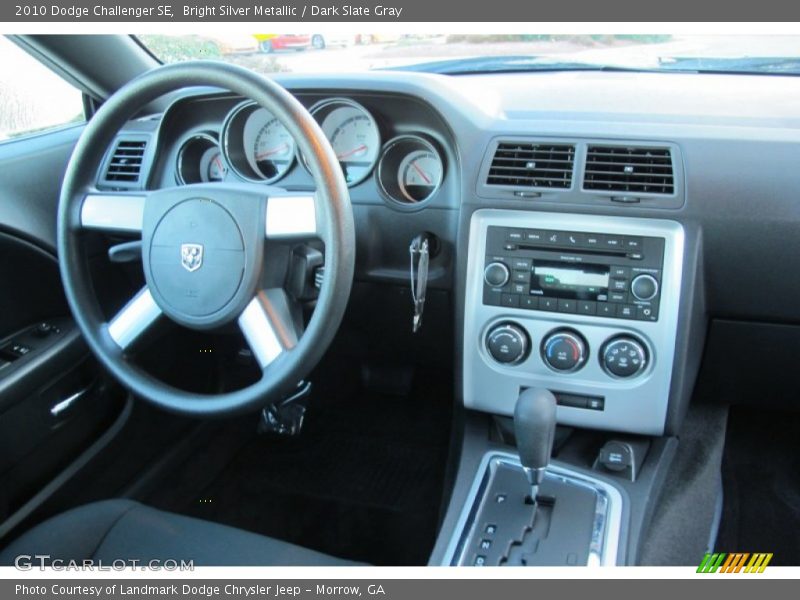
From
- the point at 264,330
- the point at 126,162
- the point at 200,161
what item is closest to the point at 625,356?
the point at 264,330

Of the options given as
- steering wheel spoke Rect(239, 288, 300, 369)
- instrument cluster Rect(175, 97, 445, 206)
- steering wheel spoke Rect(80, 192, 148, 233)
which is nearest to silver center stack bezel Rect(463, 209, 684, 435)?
instrument cluster Rect(175, 97, 445, 206)

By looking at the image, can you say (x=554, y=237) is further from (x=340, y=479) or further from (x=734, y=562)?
(x=340, y=479)

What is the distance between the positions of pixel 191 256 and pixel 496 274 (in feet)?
2.07

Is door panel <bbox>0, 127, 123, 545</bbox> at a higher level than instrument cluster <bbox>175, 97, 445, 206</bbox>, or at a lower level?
lower

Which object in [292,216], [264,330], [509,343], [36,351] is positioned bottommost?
[36,351]

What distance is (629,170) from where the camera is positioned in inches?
58.3

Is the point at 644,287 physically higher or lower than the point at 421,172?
lower

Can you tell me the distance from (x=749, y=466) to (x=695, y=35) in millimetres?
1200

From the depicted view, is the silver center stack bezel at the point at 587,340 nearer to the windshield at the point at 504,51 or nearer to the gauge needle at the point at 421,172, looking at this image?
the gauge needle at the point at 421,172

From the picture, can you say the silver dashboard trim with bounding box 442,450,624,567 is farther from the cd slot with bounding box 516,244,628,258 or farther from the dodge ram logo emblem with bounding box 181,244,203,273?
the dodge ram logo emblem with bounding box 181,244,203,273

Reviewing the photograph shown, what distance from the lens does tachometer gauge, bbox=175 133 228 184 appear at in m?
1.83

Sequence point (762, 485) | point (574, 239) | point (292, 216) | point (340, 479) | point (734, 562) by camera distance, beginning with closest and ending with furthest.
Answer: point (292, 216) < point (574, 239) < point (734, 562) < point (762, 485) < point (340, 479)

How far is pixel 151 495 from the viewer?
2.07m

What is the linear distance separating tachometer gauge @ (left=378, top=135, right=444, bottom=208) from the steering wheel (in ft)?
1.41
